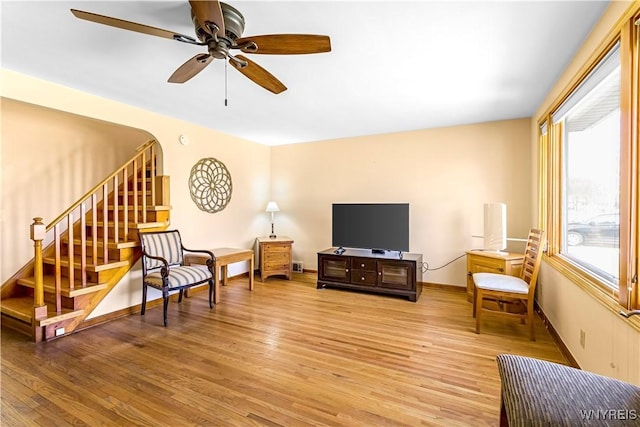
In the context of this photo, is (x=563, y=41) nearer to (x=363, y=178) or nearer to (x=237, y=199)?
(x=363, y=178)

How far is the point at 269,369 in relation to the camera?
2.17 meters

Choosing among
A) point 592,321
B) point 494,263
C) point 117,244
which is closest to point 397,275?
point 494,263

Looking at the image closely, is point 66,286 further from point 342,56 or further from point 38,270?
point 342,56

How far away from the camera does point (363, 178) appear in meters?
4.81

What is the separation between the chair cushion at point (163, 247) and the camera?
3.31 meters

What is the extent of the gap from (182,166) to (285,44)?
2.87 meters

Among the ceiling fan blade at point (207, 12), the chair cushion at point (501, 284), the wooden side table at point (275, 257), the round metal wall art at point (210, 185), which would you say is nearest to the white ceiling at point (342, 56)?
the ceiling fan blade at point (207, 12)

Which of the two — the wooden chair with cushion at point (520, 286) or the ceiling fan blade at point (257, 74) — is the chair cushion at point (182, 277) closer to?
the ceiling fan blade at point (257, 74)

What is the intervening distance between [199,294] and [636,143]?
4530mm

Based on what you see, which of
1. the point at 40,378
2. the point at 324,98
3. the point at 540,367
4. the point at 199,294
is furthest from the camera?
the point at 199,294

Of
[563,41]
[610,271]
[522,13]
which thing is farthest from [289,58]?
[610,271]

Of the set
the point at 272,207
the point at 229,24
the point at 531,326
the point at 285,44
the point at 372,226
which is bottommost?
the point at 531,326

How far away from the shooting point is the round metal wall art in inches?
164

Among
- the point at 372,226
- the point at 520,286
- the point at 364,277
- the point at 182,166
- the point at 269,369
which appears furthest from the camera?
the point at 372,226
